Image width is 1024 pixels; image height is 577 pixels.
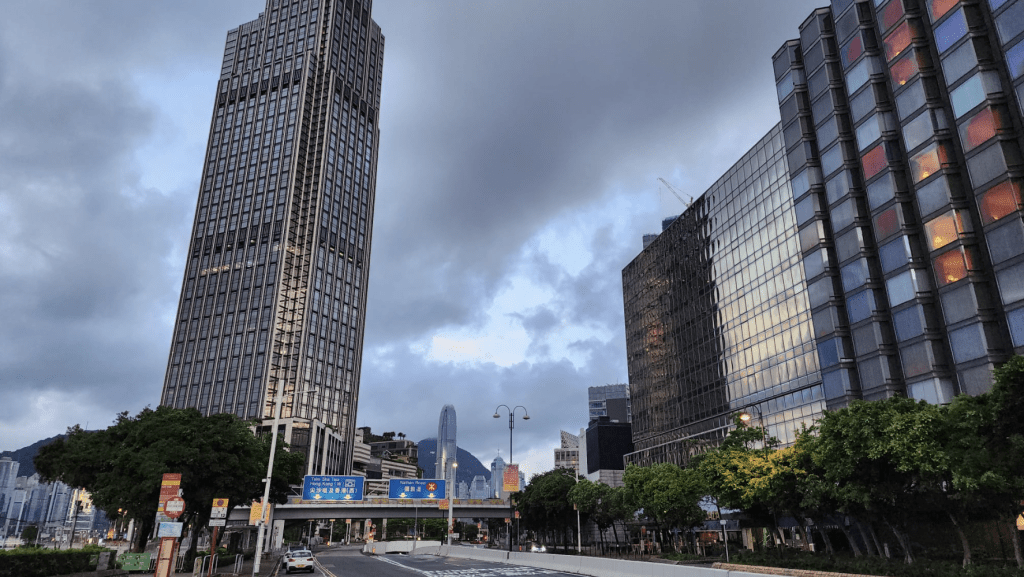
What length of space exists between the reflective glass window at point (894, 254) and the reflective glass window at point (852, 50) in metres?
18.5

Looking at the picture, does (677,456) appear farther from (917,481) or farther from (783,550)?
(917,481)

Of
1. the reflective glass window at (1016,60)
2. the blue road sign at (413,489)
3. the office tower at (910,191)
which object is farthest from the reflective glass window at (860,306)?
the blue road sign at (413,489)

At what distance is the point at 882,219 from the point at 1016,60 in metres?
15.0

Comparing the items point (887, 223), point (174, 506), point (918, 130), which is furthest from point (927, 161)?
point (174, 506)

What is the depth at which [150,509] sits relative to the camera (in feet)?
131

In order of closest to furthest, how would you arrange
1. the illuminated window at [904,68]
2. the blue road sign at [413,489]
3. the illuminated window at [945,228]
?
the illuminated window at [945,228] < the illuminated window at [904,68] < the blue road sign at [413,489]

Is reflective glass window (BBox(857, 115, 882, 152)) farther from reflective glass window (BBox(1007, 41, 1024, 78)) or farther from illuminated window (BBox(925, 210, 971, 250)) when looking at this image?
reflective glass window (BBox(1007, 41, 1024, 78))

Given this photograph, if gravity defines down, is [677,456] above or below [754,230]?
below

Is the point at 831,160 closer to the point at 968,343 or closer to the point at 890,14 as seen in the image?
the point at 890,14

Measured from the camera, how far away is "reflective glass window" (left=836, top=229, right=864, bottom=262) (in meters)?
58.2

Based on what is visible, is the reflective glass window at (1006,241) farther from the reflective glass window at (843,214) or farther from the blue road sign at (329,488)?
the blue road sign at (329,488)

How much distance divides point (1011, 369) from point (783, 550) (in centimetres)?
2619

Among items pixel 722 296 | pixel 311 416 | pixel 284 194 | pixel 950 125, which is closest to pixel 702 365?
pixel 722 296

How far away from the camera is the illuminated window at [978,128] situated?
46.5m
